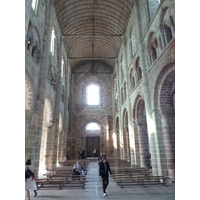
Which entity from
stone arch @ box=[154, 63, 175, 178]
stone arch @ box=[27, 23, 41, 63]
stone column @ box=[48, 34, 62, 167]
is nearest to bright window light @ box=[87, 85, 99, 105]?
stone column @ box=[48, 34, 62, 167]

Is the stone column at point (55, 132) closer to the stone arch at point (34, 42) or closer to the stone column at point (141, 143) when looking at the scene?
the stone arch at point (34, 42)

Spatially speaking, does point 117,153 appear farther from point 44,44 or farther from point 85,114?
point 44,44

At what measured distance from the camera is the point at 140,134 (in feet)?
49.2

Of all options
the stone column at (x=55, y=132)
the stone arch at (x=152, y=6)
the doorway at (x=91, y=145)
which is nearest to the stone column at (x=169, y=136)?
the stone arch at (x=152, y=6)

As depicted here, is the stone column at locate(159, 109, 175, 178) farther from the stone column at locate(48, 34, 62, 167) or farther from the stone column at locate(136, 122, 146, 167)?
the stone column at locate(48, 34, 62, 167)

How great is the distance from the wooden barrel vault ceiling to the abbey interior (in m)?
0.08

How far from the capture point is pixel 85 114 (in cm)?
2803

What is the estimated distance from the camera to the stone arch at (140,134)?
14.3 meters

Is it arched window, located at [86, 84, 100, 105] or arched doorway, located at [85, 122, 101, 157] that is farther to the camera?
arched window, located at [86, 84, 100, 105]

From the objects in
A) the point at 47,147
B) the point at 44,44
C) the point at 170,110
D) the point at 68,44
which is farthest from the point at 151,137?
the point at 68,44

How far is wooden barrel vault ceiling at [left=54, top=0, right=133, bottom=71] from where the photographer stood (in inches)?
683

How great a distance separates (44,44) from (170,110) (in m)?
10.2

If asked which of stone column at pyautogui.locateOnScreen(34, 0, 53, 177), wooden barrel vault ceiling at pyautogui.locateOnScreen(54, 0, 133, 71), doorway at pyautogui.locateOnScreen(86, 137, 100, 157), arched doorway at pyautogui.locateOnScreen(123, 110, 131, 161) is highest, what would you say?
wooden barrel vault ceiling at pyautogui.locateOnScreen(54, 0, 133, 71)

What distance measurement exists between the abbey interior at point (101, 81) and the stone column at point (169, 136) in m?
0.05
